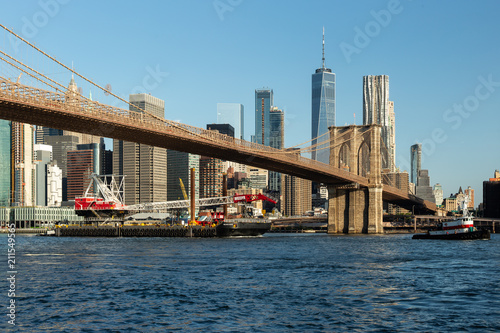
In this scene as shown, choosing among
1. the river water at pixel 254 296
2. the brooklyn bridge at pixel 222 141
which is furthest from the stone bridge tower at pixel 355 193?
the river water at pixel 254 296

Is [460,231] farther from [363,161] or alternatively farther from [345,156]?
[363,161]

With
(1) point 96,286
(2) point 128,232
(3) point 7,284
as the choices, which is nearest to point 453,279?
(1) point 96,286

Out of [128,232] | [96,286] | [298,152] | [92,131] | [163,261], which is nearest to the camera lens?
[96,286]

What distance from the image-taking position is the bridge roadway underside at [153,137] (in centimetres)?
5642

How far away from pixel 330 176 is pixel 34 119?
5181cm

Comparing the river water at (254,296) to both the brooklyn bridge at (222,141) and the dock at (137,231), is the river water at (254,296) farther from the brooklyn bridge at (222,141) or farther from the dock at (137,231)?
the dock at (137,231)

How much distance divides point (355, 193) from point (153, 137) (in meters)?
47.0

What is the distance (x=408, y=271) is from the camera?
125 ft

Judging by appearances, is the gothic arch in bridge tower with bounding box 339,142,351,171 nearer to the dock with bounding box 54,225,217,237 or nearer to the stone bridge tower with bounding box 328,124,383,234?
the stone bridge tower with bounding box 328,124,383,234

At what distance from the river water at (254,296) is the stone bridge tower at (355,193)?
60.6 m

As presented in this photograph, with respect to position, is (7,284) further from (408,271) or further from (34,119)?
(34,119)

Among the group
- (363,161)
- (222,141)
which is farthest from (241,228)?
(363,161)

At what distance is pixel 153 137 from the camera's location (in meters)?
70.7

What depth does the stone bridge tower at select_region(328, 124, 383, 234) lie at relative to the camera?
10488 centimetres
